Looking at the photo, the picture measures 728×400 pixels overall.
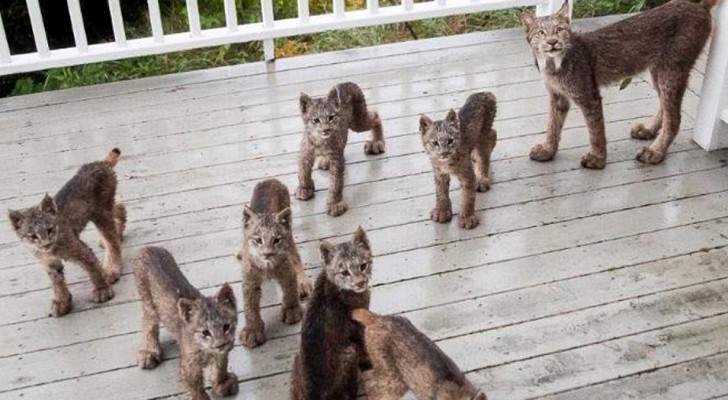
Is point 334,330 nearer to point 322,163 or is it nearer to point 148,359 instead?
point 148,359

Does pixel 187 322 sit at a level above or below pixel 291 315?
above

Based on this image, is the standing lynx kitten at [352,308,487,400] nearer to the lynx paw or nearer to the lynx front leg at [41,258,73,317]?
the lynx paw

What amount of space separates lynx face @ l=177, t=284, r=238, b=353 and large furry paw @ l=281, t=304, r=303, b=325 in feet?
1.99

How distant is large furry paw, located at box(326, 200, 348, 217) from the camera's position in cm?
452

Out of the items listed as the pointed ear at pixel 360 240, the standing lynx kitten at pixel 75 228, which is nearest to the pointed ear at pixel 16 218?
the standing lynx kitten at pixel 75 228

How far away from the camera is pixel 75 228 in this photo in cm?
391

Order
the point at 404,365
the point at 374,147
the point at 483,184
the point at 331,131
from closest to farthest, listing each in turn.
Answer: the point at 404,365
the point at 331,131
the point at 483,184
the point at 374,147

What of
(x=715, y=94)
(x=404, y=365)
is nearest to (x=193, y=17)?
(x=715, y=94)

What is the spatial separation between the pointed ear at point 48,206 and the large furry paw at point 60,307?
1.30 ft

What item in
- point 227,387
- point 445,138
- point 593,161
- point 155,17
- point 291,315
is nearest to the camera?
point 227,387

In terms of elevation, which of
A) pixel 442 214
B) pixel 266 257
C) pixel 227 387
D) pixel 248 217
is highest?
pixel 248 217

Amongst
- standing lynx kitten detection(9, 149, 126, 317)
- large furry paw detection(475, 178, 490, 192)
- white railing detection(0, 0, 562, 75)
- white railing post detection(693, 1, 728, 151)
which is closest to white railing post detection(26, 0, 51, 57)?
white railing detection(0, 0, 562, 75)

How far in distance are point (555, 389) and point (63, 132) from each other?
3072mm

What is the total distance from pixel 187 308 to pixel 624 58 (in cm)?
256
